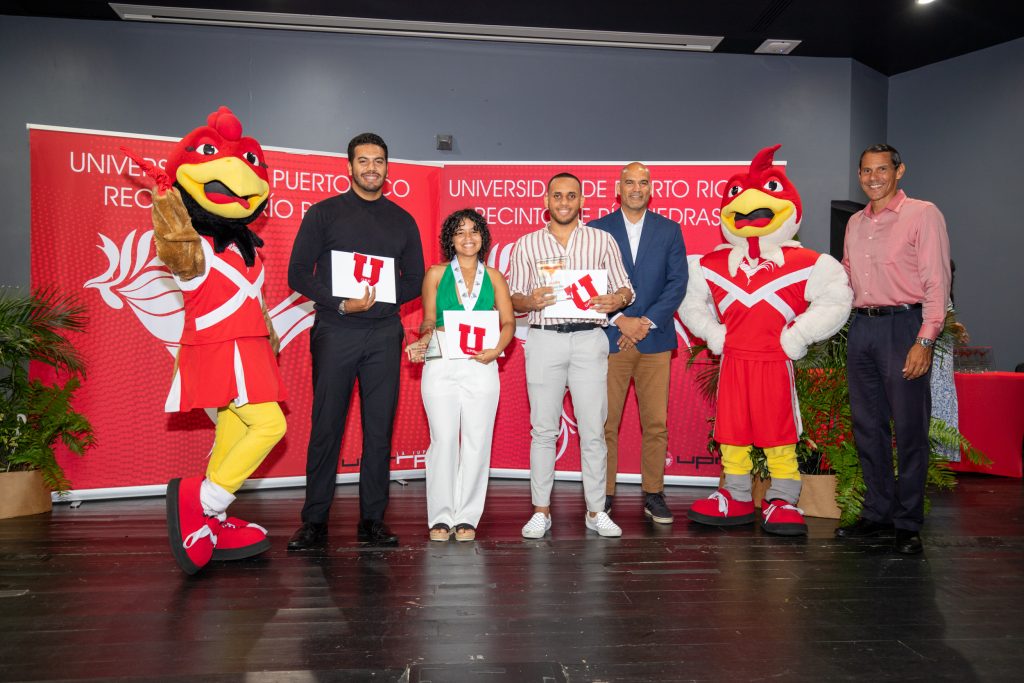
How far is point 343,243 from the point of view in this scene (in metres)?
3.53

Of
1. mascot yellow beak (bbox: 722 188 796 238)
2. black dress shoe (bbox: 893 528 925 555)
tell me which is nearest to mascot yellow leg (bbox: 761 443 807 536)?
black dress shoe (bbox: 893 528 925 555)

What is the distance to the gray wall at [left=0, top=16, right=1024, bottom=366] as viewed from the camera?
240 inches

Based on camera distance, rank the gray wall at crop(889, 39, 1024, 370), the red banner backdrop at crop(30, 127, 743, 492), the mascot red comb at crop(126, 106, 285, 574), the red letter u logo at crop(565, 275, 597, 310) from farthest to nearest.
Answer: the gray wall at crop(889, 39, 1024, 370) → the red banner backdrop at crop(30, 127, 743, 492) → the red letter u logo at crop(565, 275, 597, 310) → the mascot red comb at crop(126, 106, 285, 574)

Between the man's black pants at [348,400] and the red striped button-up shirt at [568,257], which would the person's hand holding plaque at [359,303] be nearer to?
the man's black pants at [348,400]

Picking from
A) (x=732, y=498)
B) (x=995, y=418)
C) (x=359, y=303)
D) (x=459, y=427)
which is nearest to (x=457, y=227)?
(x=359, y=303)

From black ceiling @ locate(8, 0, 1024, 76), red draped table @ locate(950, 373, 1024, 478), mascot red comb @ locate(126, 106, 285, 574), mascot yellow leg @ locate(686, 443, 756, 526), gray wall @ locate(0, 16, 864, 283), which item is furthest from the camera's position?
gray wall @ locate(0, 16, 864, 283)

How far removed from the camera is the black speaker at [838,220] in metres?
7.24

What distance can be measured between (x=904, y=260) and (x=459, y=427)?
2270 millimetres

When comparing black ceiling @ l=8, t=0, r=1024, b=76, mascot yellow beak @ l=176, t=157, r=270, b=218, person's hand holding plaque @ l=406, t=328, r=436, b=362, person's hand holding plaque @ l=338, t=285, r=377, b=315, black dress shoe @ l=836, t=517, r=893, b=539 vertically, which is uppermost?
black ceiling @ l=8, t=0, r=1024, b=76

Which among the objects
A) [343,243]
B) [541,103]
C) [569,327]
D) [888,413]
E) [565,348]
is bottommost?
[888,413]

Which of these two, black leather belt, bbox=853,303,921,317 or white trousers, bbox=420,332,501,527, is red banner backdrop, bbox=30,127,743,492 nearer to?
white trousers, bbox=420,332,501,527

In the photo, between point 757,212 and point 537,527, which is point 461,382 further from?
point 757,212

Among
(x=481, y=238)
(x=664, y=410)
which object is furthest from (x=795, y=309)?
(x=481, y=238)

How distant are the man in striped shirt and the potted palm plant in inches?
106
